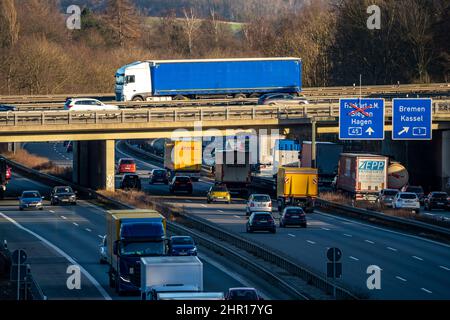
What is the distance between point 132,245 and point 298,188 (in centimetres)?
2917

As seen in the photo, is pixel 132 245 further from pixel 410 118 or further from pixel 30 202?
pixel 410 118

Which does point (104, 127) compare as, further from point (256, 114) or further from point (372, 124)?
point (372, 124)

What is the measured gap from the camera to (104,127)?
6669cm

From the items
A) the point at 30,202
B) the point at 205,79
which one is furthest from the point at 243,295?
the point at 205,79

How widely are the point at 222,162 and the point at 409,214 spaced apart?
16.9 metres

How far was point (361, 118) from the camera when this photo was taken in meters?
62.7

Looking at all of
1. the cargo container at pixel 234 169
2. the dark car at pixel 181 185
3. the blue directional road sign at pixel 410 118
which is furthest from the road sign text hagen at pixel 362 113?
the dark car at pixel 181 185

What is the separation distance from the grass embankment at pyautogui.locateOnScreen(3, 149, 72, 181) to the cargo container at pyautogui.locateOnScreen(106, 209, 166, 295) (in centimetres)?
5103

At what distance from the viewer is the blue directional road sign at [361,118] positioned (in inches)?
2452

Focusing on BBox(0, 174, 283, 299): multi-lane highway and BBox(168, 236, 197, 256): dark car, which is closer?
BBox(0, 174, 283, 299): multi-lane highway

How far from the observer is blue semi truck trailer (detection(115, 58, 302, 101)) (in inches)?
3457

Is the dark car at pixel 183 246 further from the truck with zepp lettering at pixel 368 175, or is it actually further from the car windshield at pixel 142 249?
the truck with zepp lettering at pixel 368 175

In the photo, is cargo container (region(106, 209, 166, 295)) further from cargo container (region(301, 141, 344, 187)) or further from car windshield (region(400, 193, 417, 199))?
cargo container (region(301, 141, 344, 187))

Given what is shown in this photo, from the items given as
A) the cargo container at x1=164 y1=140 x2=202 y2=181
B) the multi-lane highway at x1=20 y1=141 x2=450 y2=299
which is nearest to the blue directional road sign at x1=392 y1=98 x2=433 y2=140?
the multi-lane highway at x1=20 y1=141 x2=450 y2=299
